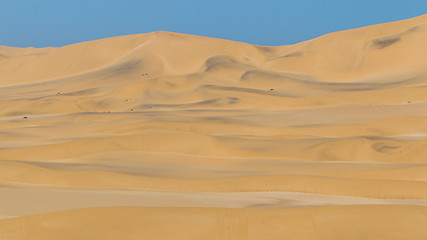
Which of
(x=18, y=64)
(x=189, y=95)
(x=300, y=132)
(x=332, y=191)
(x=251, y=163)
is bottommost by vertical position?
(x=332, y=191)

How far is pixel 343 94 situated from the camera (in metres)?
44.5

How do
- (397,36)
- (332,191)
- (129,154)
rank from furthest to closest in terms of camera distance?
(397,36)
(129,154)
(332,191)

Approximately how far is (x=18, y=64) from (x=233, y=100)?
50.3m

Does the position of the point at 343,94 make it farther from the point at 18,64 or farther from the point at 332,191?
the point at 18,64

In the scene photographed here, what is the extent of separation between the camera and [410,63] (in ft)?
210

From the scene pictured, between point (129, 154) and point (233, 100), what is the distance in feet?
94.8

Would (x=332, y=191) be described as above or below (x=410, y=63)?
below

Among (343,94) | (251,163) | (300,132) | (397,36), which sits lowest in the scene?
(251,163)

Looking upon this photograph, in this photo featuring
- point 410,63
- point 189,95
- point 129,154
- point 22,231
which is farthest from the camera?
point 410,63

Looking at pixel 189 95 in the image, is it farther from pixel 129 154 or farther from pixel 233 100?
pixel 129 154

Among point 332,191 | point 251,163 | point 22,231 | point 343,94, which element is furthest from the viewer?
point 343,94

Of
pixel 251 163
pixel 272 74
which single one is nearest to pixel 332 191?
pixel 251 163

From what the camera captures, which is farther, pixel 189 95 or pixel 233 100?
pixel 189 95

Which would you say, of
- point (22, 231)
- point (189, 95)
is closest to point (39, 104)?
point (189, 95)
